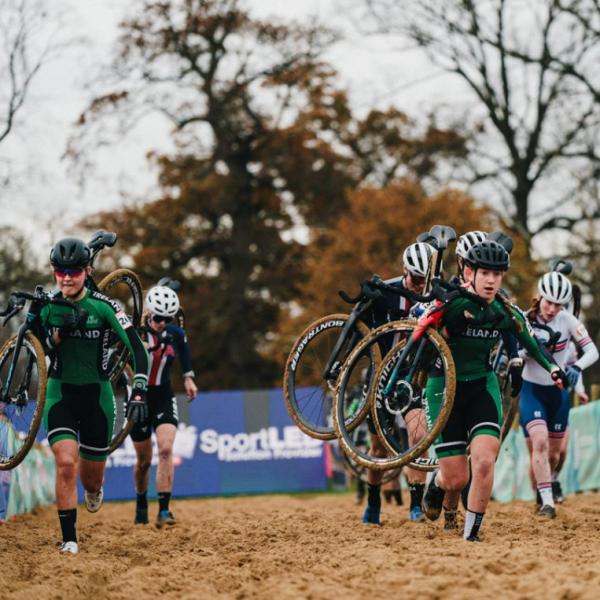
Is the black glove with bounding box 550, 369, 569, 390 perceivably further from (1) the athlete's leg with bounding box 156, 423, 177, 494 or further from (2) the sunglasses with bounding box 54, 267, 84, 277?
(1) the athlete's leg with bounding box 156, 423, 177, 494

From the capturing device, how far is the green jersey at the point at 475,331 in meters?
8.94

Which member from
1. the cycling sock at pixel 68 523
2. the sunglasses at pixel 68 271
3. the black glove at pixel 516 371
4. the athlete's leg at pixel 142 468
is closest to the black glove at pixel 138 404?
the cycling sock at pixel 68 523

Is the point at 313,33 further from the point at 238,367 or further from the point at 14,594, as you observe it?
the point at 14,594

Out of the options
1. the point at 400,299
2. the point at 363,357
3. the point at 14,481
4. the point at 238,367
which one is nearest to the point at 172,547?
the point at 363,357

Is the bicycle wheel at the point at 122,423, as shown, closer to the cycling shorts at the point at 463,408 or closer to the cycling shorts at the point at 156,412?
the cycling shorts at the point at 156,412

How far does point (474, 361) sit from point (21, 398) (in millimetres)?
3863

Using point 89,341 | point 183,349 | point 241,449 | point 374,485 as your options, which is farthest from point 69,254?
point 241,449

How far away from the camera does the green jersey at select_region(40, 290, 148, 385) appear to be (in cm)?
968

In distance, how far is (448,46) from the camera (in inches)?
1284

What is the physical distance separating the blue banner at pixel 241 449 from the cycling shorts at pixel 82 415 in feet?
48.5

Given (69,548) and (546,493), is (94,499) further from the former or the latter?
(546,493)

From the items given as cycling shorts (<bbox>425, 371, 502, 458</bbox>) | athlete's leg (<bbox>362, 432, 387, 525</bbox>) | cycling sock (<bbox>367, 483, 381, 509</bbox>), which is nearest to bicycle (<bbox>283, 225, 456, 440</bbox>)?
athlete's leg (<bbox>362, 432, 387, 525</bbox>)

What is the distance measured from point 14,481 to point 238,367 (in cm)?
2314

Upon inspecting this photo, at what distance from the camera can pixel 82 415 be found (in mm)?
9859
